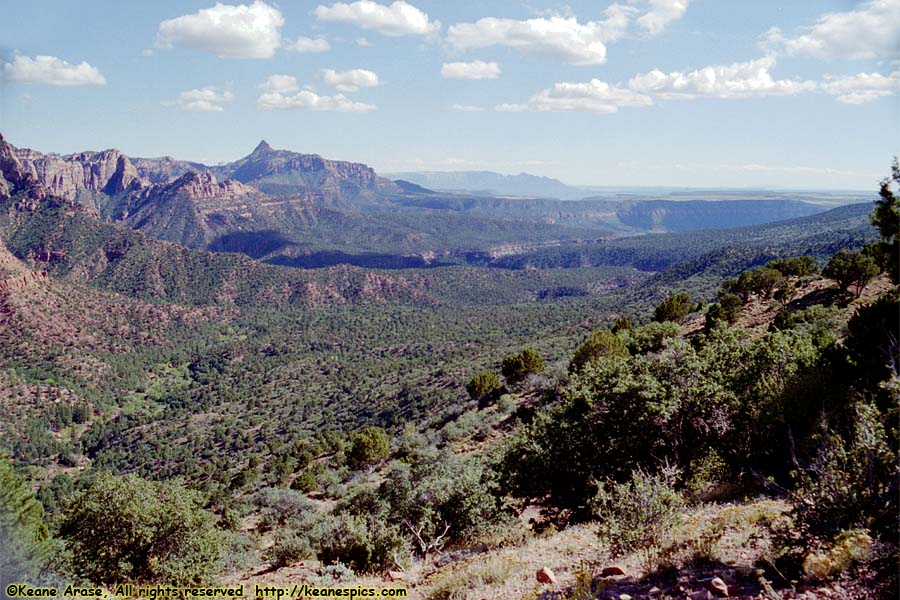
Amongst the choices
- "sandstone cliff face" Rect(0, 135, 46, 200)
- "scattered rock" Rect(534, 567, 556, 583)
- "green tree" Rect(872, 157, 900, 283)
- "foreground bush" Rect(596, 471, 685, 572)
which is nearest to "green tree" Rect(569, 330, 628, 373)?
"green tree" Rect(872, 157, 900, 283)

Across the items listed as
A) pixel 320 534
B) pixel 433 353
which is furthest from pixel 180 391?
pixel 320 534

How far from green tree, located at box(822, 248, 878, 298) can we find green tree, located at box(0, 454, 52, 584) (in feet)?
154

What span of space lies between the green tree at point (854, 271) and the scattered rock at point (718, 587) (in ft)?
129

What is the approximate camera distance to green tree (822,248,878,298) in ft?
120

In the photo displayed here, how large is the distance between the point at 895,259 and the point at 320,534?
16676 millimetres

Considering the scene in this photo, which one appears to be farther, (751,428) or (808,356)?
(808,356)

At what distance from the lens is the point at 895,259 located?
36.3 feet

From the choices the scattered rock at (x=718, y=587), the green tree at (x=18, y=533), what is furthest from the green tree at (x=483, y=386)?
the scattered rock at (x=718, y=587)

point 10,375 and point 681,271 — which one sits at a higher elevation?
point 681,271

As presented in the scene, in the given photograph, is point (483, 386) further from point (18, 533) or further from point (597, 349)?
point (18, 533)

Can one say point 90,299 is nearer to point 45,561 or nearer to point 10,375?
point 10,375

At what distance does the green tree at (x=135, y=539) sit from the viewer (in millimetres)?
12742

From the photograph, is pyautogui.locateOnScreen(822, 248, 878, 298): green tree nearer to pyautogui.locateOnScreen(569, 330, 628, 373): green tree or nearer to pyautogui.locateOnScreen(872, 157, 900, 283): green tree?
pyautogui.locateOnScreen(569, 330, 628, 373): green tree

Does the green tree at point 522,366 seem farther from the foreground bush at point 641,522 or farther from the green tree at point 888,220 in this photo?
the foreground bush at point 641,522
